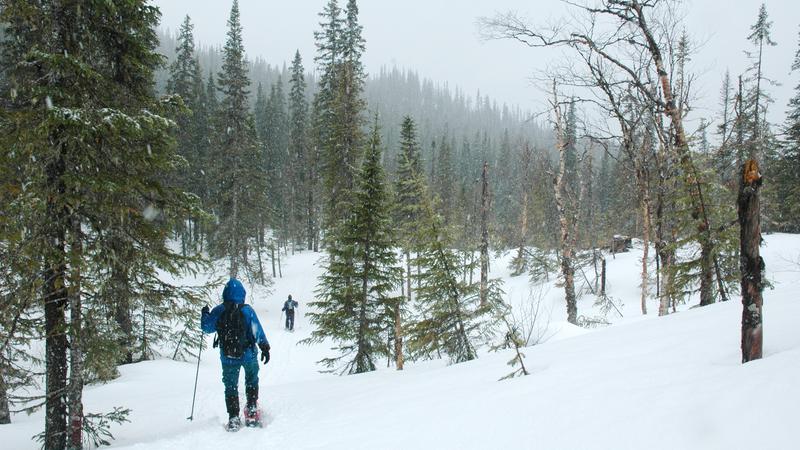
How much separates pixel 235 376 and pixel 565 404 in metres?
4.26

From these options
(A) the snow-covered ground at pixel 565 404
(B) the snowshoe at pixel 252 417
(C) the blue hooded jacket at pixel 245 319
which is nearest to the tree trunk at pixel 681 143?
(A) the snow-covered ground at pixel 565 404

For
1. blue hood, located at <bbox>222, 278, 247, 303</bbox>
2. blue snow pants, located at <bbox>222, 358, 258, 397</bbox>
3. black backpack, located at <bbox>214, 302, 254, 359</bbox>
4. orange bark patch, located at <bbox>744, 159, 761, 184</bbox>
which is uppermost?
orange bark patch, located at <bbox>744, 159, 761, 184</bbox>

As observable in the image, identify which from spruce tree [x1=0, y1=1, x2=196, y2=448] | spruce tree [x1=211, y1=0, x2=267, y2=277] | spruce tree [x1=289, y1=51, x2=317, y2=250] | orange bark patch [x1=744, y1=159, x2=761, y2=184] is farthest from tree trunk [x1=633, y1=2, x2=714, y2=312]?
spruce tree [x1=289, y1=51, x2=317, y2=250]

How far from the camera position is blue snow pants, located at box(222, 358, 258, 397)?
5.50 metres

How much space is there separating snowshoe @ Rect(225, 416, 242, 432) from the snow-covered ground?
157 millimetres

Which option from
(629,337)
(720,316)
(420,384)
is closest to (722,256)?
(720,316)

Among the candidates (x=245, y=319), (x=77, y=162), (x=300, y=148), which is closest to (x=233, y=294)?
(x=245, y=319)

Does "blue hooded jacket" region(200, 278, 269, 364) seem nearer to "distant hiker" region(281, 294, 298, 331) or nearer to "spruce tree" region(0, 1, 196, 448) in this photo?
"spruce tree" region(0, 1, 196, 448)

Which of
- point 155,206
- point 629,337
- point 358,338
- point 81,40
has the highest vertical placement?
point 81,40

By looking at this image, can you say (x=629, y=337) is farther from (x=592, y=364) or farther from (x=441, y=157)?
(x=441, y=157)

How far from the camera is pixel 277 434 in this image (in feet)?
16.5

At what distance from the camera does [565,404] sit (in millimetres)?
3566

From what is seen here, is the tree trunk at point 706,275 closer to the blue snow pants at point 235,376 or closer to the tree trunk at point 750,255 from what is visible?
the tree trunk at point 750,255

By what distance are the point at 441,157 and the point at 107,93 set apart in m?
52.9
